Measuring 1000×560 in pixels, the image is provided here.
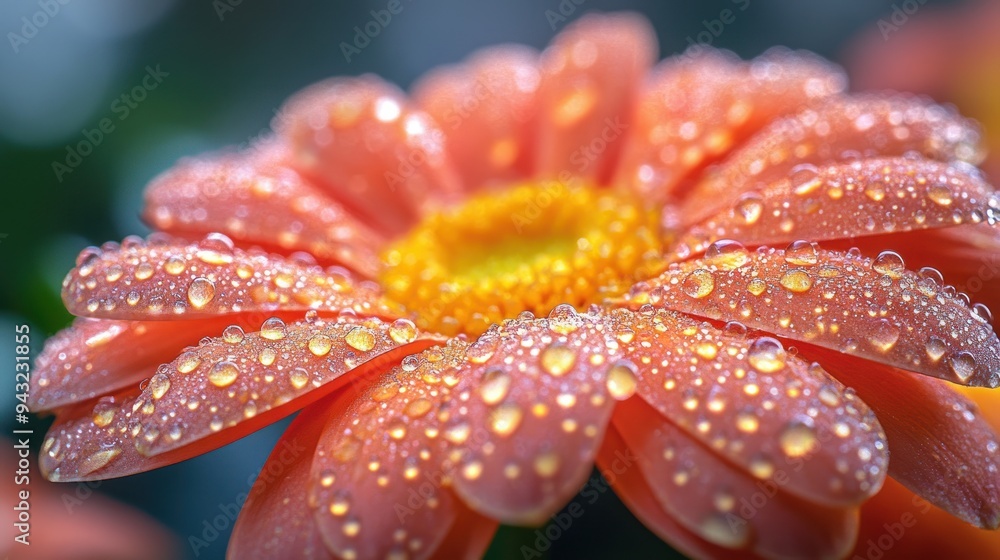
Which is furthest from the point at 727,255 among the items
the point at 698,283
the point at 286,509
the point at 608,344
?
the point at 286,509

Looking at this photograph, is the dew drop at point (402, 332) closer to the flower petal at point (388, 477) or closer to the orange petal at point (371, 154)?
the flower petal at point (388, 477)

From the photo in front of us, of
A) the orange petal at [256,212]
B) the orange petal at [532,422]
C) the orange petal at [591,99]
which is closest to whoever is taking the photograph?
the orange petal at [532,422]

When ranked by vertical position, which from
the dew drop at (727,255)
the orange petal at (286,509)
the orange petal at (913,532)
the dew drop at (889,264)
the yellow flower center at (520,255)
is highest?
the dew drop at (889,264)

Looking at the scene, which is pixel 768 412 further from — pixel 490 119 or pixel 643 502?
pixel 490 119

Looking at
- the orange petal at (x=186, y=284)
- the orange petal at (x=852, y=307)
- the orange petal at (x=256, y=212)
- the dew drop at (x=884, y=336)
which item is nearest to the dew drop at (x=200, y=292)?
the orange petal at (x=186, y=284)

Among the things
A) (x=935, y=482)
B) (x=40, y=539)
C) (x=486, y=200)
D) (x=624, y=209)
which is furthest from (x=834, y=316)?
(x=40, y=539)

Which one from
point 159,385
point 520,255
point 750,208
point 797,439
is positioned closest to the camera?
point 797,439

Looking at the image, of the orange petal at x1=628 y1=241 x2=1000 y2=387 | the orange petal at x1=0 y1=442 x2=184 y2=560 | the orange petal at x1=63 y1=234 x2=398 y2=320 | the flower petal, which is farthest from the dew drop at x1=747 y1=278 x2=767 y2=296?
the orange petal at x1=0 y1=442 x2=184 y2=560
